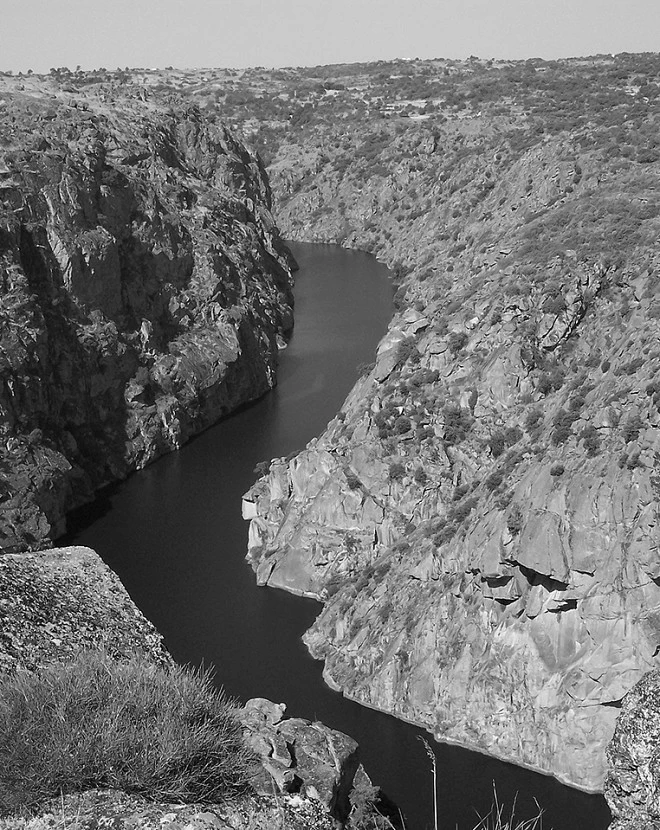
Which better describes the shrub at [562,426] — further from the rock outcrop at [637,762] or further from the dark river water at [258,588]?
the rock outcrop at [637,762]

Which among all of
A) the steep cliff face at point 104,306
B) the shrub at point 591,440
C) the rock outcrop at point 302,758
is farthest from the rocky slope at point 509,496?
the rock outcrop at point 302,758

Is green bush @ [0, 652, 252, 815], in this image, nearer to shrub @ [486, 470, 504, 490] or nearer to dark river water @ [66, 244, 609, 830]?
dark river water @ [66, 244, 609, 830]

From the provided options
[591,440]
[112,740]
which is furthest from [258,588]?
[112,740]

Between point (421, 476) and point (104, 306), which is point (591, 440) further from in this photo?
point (104, 306)

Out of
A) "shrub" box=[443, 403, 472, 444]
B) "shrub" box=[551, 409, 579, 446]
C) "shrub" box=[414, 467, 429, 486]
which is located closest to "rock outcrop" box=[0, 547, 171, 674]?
"shrub" box=[551, 409, 579, 446]

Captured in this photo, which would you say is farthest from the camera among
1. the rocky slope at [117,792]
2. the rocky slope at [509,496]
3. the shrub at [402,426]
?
the shrub at [402,426]

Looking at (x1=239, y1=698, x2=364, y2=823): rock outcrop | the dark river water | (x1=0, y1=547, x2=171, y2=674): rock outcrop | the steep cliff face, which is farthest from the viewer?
the steep cliff face
